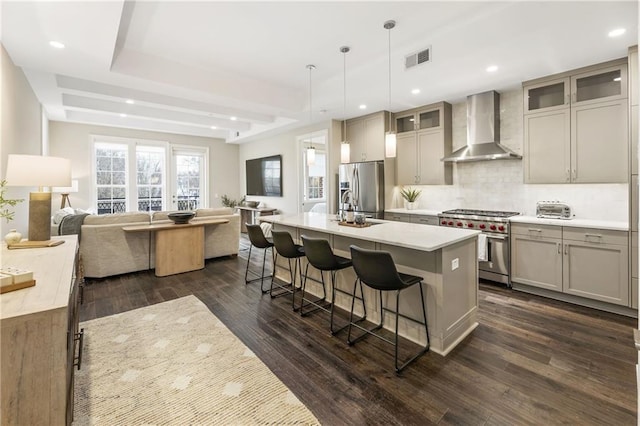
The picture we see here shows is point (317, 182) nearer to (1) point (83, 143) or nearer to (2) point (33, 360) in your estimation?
(1) point (83, 143)

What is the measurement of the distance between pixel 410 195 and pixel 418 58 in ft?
8.66

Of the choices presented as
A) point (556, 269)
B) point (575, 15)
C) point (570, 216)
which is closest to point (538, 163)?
point (570, 216)

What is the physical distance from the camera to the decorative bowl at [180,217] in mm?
4723

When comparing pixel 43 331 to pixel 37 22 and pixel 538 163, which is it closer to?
pixel 37 22

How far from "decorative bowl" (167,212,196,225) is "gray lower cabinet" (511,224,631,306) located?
15.1 ft

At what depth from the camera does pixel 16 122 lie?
3.32 meters

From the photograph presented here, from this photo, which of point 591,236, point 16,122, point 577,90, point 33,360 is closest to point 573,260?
point 591,236

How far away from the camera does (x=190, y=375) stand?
2178mm

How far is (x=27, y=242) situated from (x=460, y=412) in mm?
3423

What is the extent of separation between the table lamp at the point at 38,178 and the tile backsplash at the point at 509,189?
500 cm

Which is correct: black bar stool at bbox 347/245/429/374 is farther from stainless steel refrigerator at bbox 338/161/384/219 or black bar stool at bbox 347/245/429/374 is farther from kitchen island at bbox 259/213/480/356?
stainless steel refrigerator at bbox 338/161/384/219

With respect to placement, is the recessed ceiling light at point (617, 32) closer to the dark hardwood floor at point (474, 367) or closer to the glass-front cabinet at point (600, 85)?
the glass-front cabinet at point (600, 85)

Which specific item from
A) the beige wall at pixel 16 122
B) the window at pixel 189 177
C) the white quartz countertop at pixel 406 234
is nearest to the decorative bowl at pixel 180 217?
the beige wall at pixel 16 122

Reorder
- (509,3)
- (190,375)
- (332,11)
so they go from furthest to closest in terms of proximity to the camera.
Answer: (332,11)
(509,3)
(190,375)
